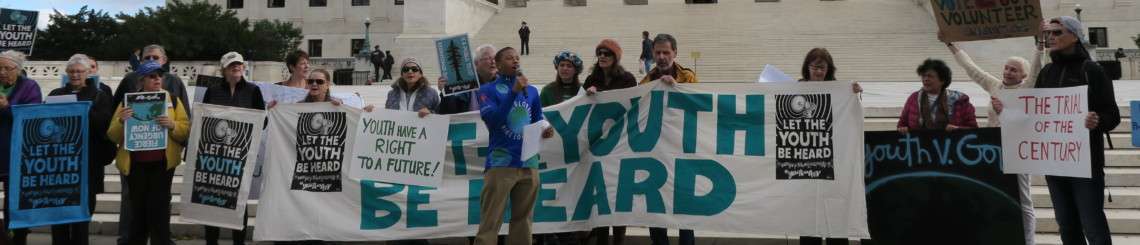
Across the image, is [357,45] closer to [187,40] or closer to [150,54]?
[187,40]

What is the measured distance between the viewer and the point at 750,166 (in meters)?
6.59

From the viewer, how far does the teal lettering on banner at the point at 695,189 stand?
6.61m

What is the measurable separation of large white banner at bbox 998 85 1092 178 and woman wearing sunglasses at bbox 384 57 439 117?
4029 mm

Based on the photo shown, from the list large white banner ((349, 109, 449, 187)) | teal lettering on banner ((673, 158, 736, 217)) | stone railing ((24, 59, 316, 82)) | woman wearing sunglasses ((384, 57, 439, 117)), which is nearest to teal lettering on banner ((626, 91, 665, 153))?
teal lettering on banner ((673, 158, 736, 217))

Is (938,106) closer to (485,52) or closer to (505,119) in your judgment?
(505,119)

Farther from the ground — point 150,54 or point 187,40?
point 187,40

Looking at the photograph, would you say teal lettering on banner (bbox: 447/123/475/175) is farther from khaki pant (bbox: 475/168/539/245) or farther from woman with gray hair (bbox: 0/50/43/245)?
woman with gray hair (bbox: 0/50/43/245)

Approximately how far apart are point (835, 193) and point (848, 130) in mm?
432

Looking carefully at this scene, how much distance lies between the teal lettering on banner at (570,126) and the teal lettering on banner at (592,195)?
0.61ft

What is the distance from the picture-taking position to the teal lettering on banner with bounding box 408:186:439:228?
701 cm

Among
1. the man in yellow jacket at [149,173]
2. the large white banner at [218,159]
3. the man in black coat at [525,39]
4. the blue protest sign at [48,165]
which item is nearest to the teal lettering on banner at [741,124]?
the large white banner at [218,159]

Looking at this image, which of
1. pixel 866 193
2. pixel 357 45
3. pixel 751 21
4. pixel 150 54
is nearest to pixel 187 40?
pixel 357 45

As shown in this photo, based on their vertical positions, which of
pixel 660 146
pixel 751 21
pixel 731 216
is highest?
pixel 751 21

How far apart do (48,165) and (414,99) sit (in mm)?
2604
